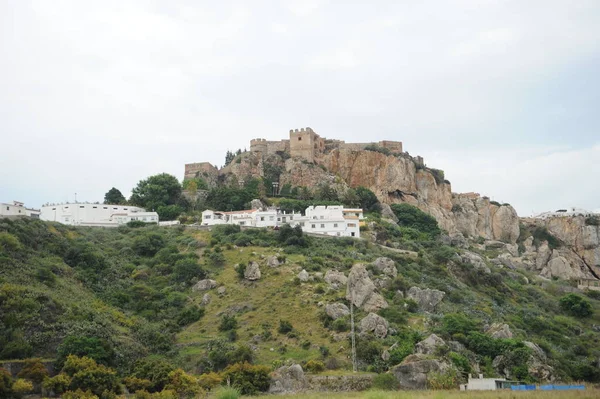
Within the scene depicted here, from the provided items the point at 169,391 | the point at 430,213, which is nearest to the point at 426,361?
the point at 169,391

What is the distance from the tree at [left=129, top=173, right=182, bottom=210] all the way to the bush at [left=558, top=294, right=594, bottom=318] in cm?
5225

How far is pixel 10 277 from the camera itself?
4522 cm

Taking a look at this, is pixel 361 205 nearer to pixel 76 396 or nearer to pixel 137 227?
pixel 137 227

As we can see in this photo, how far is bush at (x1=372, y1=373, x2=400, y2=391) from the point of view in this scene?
120 feet

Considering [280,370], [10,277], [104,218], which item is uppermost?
[104,218]

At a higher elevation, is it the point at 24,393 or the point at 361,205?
the point at 361,205

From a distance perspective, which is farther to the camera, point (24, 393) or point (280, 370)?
point (280, 370)

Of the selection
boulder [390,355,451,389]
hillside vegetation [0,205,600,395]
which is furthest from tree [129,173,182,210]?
boulder [390,355,451,389]

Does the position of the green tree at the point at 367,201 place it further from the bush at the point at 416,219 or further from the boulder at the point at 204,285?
the boulder at the point at 204,285

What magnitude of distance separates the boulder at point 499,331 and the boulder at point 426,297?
5.65 metres

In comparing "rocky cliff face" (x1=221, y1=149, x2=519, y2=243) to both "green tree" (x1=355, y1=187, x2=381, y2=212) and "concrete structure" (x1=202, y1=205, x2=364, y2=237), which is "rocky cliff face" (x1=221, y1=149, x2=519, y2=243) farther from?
"concrete structure" (x1=202, y1=205, x2=364, y2=237)

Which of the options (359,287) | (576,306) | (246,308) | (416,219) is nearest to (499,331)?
(359,287)

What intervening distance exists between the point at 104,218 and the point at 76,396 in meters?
47.8

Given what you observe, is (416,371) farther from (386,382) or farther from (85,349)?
(85,349)
